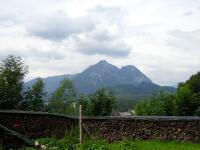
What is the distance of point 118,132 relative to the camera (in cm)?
2033

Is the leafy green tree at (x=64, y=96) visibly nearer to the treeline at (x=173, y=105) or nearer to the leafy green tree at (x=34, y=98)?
the leafy green tree at (x=34, y=98)

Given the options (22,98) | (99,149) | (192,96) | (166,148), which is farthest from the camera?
(192,96)

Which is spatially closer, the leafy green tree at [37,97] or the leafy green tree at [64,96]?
the leafy green tree at [37,97]

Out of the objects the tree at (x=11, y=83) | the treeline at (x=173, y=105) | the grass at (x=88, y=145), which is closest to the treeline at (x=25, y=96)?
the tree at (x=11, y=83)

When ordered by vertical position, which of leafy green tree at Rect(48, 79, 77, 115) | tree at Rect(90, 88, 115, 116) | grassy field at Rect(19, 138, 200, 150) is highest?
leafy green tree at Rect(48, 79, 77, 115)

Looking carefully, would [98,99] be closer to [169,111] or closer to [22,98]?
[22,98]

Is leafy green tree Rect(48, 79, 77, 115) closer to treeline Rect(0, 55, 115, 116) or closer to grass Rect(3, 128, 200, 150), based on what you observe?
treeline Rect(0, 55, 115, 116)

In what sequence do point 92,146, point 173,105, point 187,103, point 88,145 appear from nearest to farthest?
point 92,146, point 88,145, point 173,105, point 187,103

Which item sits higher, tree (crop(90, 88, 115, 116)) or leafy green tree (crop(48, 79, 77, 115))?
leafy green tree (crop(48, 79, 77, 115))

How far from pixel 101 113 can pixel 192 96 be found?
3193 cm

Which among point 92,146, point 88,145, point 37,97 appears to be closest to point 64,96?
point 37,97

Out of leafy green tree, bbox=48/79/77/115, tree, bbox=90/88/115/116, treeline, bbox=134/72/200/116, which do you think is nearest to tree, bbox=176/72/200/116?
treeline, bbox=134/72/200/116

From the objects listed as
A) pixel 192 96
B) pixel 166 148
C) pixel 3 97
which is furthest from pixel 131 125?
pixel 192 96

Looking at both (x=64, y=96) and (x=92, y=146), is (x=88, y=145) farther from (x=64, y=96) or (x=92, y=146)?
(x=64, y=96)
